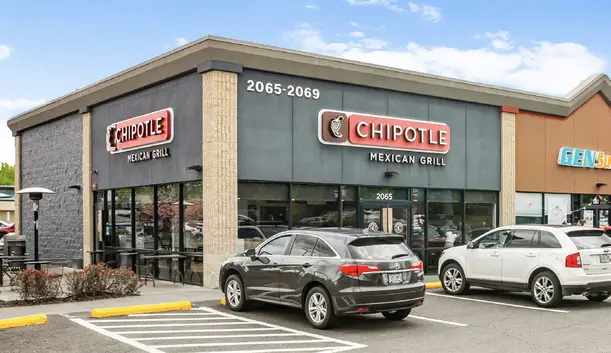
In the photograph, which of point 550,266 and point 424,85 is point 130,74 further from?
point 550,266

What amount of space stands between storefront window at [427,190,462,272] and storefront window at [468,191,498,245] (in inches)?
13.8

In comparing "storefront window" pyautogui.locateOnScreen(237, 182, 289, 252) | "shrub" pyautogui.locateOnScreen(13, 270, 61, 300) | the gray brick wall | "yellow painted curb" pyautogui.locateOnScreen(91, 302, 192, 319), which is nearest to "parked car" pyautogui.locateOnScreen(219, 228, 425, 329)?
"yellow painted curb" pyautogui.locateOnScreen(91, 302, 192, 319)

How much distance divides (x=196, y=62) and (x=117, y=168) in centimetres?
568

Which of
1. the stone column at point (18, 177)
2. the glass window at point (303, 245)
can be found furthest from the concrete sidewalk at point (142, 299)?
the stone column at point (18, 177)

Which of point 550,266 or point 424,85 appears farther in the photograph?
point 424,85

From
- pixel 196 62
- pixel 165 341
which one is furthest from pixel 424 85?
pixel 165 341

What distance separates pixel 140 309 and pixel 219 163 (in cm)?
455

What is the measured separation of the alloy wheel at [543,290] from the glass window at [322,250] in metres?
5.11

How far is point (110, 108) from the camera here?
2092cm

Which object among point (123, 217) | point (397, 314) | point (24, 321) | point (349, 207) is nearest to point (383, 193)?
point (349, 207)

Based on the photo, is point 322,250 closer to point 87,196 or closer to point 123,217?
point 123,217

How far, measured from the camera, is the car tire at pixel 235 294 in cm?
1260

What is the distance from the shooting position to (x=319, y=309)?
1085 cm

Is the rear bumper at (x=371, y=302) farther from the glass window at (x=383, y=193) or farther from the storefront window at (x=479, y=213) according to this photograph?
the storefront window at (x=479, y=213)
